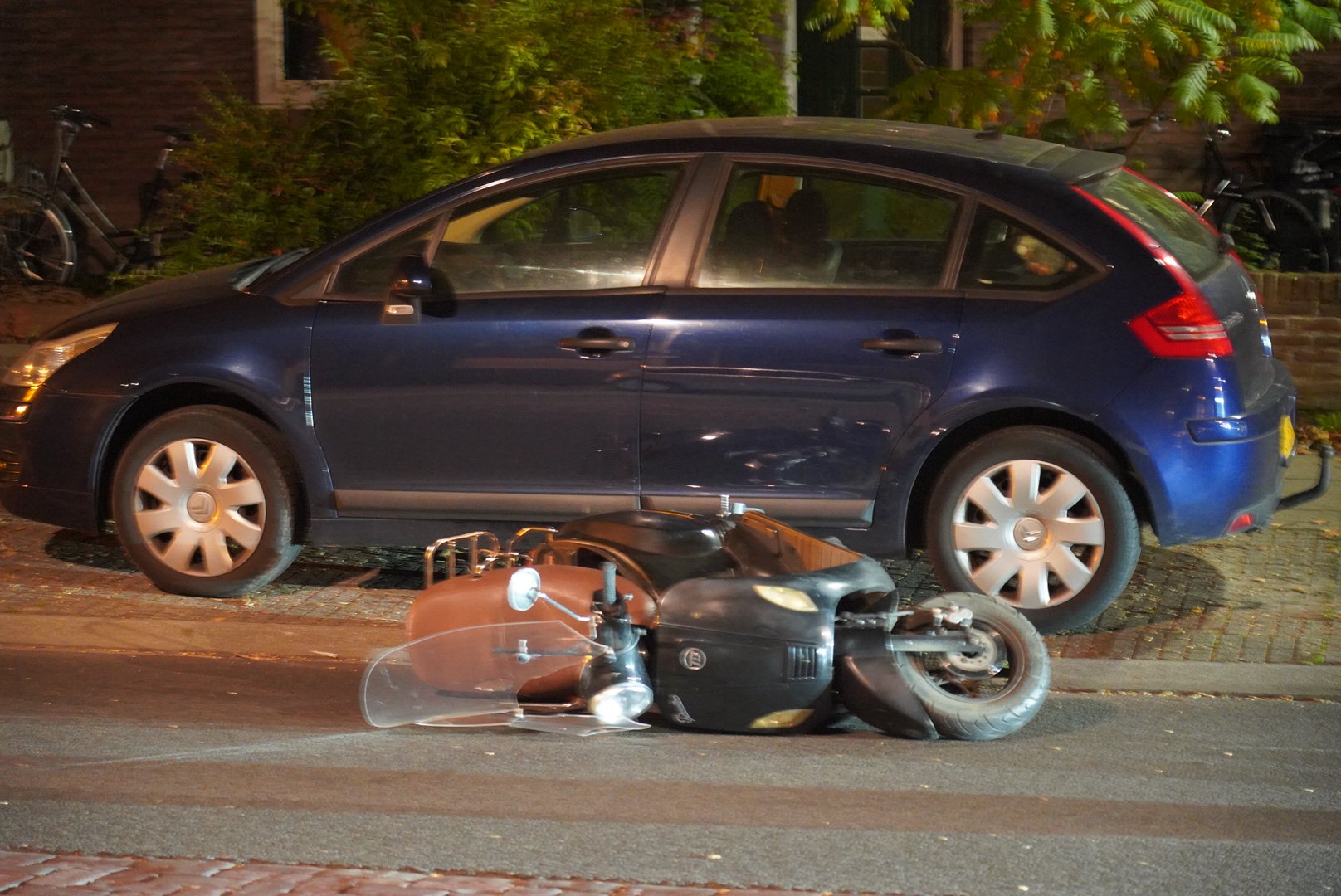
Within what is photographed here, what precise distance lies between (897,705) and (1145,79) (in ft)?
20.6

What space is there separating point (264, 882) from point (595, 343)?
288 centimetres

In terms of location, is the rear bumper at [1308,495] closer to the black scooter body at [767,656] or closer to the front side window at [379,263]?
the black scooter body at [767,656]

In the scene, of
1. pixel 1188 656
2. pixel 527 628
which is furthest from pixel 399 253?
pixel 1188 656

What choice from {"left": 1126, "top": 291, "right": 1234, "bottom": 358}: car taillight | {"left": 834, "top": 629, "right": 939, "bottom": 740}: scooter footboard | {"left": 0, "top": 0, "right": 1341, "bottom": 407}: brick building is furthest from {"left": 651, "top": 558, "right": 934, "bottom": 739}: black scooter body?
{"left": 0, "top": 0, "right": 1341, "bottom": 407}: brick building

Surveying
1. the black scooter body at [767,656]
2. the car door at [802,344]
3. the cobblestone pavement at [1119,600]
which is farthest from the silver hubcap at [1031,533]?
the black scooter body at [767,656]

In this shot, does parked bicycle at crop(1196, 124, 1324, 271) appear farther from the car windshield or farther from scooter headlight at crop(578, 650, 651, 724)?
scooter headlight at crop(578, 650, 651, 724)

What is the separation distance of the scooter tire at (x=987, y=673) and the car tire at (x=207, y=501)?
2783 millimetres

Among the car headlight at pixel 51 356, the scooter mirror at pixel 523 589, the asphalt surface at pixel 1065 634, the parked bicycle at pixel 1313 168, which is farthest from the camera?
the parked bicycle at pixel 1313 168

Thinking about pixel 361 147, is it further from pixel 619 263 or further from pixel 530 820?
pixel 530 820

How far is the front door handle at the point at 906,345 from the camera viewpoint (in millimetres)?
6539

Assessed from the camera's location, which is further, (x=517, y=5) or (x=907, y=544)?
(x=517, y=5)

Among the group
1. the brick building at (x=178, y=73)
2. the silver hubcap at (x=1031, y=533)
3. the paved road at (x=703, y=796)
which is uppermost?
the brick building at (x=178, y=73)

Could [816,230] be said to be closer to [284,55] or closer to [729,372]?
[729,372]

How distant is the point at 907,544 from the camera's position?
6.82 meters
